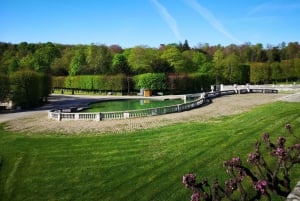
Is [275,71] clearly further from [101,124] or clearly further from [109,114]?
[101,124]

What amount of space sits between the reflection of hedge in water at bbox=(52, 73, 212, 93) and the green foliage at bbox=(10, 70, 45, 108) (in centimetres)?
2107

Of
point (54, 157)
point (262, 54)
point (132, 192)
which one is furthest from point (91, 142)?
point (262, 54)

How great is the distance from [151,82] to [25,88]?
26319 millimetres

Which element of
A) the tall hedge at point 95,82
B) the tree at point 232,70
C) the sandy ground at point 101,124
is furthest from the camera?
the tree at point 232,70

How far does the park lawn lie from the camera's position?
1158 cm

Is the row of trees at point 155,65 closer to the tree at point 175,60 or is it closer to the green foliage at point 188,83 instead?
the tree at point 175,60

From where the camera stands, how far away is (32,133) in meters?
23.0

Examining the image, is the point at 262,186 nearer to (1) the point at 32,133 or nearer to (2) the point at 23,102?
(1) the point at 32,133

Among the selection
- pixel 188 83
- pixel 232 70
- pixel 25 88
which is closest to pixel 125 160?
pixel 25 88

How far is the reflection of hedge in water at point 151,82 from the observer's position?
2452 inches

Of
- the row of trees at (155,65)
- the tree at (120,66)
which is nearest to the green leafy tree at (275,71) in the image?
the row of trees at (155,65)

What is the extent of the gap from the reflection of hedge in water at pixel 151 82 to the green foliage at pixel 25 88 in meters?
21.1

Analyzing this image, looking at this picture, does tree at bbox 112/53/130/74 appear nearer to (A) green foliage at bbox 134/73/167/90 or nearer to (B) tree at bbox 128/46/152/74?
(B) tree at bbox 128/46/152/74

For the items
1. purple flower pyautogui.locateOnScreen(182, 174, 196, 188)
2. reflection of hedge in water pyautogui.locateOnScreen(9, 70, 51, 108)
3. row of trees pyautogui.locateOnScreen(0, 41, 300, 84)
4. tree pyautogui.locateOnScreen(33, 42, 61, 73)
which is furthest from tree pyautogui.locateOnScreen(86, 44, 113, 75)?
purple flower pyautogui.locateOnScreen(182, 174, 196, 188)
